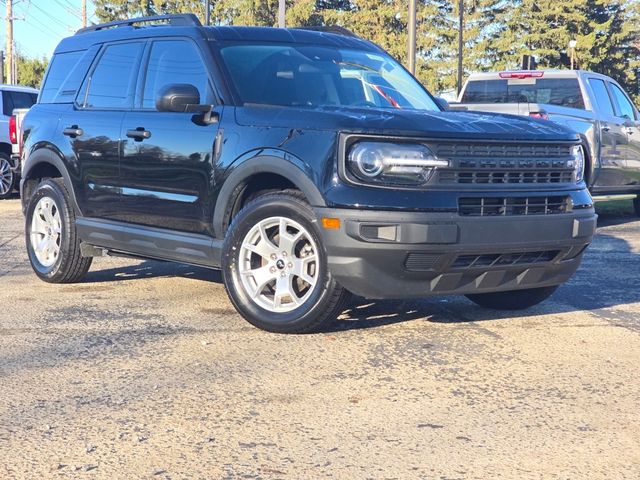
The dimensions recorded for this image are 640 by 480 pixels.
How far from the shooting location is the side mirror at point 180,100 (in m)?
5.50

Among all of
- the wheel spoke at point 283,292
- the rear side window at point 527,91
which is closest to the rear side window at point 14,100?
the rear side window at point 527,91

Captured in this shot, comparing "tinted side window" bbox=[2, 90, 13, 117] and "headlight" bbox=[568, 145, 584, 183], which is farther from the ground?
"tinted side window" bbox=[2, 90, 13, 117]

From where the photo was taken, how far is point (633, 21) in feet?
216

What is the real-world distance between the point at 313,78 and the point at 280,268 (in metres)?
1.47

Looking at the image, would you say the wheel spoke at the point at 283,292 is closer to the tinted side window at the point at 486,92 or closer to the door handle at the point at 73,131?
the door handle at the point at 73,131

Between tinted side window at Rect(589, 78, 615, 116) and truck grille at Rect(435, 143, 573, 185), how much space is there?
6.93 metres

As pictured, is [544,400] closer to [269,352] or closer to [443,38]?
[269,352]

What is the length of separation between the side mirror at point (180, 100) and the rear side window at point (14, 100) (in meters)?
11.8

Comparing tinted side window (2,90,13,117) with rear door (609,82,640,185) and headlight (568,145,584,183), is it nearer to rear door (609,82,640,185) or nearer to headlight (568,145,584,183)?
rear door (609,82,640,185)

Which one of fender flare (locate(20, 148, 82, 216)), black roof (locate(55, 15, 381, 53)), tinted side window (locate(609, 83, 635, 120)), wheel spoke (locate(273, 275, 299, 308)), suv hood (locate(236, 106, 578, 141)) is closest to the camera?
suv hood (locate(236, 106, 578, 141))

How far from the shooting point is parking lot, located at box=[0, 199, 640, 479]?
3277 millimetres

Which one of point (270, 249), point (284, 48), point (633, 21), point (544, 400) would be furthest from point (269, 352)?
point (633, 21)

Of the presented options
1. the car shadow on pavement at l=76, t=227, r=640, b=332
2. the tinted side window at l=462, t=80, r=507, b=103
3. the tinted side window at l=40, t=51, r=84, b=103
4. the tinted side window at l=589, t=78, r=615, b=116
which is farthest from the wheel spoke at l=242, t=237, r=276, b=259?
the tinted side window at l=462, t=80, r=507, b=103

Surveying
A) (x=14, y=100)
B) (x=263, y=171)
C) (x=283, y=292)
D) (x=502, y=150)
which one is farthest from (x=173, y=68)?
(x=14, y=100)
